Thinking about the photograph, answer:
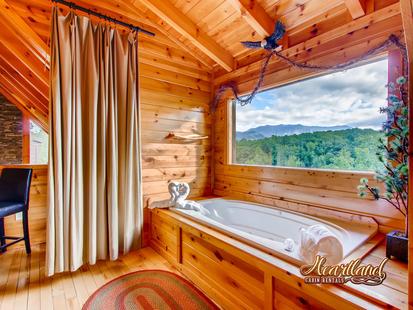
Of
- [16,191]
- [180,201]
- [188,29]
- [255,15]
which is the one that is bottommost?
[180,201]

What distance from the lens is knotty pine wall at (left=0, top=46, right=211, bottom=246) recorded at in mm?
2537

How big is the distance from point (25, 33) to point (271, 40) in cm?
229

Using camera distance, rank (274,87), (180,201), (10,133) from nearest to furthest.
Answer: (180,201)
(274,87)
(10,133)

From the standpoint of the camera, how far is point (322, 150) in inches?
85.0

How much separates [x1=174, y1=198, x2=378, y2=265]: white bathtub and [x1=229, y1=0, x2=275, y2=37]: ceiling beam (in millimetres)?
1809

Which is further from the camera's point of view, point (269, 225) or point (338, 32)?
point (269, 225)

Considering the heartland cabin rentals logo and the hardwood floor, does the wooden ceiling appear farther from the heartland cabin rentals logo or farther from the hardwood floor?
the hardwood floor

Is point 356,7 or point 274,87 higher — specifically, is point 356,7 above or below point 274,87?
above

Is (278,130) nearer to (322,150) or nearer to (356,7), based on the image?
(322,150)

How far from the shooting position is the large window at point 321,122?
1.86 meters

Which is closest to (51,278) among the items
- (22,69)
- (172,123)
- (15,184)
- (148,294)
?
(148,294)

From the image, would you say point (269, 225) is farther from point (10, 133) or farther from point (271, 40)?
point (10, 133)

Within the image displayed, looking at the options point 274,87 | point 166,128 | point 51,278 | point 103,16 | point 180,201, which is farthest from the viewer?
point 166,128

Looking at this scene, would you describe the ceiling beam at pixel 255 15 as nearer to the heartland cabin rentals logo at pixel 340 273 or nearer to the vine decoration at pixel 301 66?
the vine decoration at pixel 301 66
